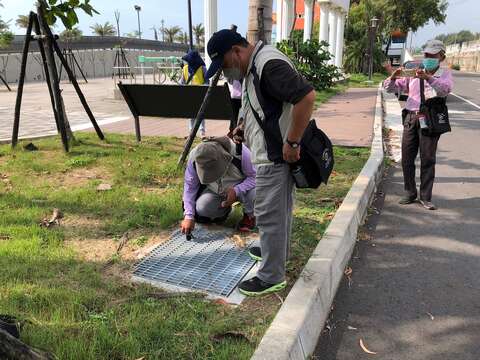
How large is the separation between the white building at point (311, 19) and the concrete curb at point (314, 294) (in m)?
9.30

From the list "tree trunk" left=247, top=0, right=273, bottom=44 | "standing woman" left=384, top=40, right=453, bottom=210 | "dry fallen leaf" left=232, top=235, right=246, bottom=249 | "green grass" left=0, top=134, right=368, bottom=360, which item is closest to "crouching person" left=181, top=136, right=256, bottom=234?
"dry fallen leaf" left=232, top=235, right=246, bottom=249

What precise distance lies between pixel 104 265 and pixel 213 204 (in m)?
1.08

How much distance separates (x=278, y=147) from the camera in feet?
8.67

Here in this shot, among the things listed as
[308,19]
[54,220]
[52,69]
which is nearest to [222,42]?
[54,220]

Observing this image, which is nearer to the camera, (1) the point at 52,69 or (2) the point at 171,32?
(1) the point at 52,69

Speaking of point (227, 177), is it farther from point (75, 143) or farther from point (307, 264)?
point (75, 143)

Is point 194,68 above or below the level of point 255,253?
above

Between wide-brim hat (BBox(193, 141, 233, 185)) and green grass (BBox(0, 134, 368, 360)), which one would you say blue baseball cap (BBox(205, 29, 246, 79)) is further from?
green grass (BBox(0, 134, 368, 360))

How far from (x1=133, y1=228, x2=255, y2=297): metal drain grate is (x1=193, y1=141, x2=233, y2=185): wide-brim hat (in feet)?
1.81

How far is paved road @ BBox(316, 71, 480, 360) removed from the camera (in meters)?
2.65

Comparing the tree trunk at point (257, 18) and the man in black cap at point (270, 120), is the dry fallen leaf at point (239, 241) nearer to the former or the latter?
the man in black cap at point (270, 120)

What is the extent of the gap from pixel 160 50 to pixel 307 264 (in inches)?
2131

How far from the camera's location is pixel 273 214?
9.05ft

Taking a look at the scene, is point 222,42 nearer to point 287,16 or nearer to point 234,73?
point 234,73
